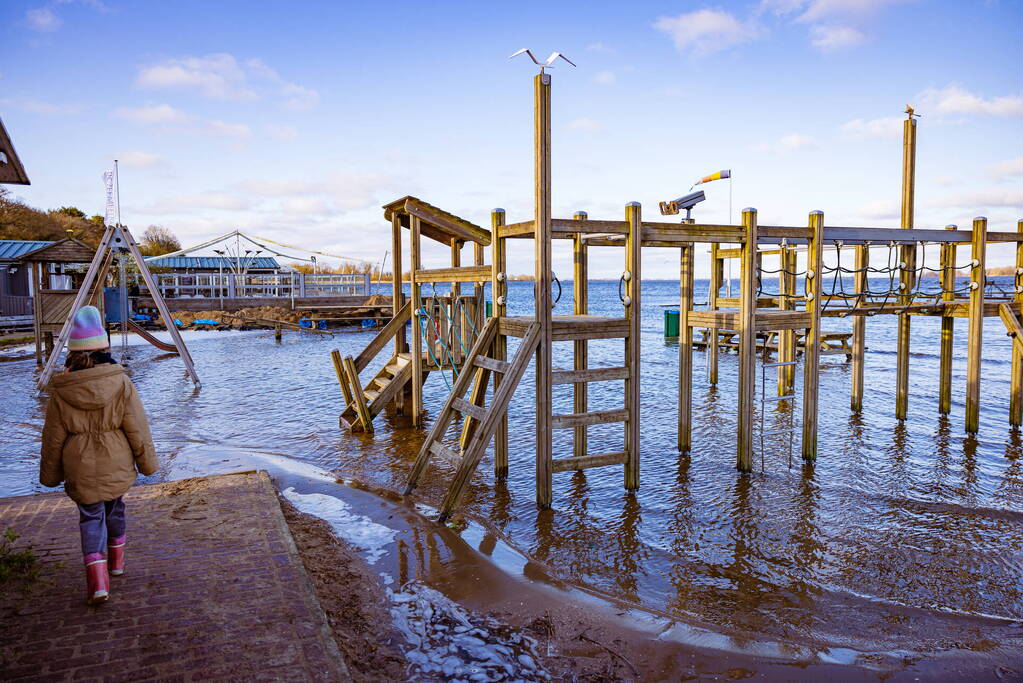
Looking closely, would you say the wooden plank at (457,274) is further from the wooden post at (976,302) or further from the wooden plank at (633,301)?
the wooden post at (976,302)

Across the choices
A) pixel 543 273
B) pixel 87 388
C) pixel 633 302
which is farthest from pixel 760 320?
pixel 87 388

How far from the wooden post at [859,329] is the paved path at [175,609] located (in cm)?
1001

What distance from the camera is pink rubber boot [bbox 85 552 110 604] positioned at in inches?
188

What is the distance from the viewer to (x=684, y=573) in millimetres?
6602

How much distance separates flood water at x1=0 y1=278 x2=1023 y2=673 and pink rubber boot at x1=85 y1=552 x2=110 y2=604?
12.1ft

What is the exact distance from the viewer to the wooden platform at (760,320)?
9414 mm

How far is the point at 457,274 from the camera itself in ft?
34.9

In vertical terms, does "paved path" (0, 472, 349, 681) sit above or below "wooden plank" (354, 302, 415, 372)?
below

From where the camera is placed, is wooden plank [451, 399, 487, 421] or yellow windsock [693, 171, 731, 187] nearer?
wooden plank [451, 399, 487, 421]

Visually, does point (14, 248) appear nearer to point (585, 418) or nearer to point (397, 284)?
point (397, 284)

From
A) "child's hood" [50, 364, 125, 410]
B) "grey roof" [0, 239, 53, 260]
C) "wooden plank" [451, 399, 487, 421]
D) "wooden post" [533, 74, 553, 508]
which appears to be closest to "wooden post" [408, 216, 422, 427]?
"wooden plank" [451, 399, 487, 421]

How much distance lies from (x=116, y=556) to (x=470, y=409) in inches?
150

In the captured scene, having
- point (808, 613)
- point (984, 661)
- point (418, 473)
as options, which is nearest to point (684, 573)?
point (808, 613)

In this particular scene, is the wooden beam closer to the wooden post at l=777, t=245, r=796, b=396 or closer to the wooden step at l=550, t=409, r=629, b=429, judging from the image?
the wooden post at l=777, t=245, r=796, b=396
